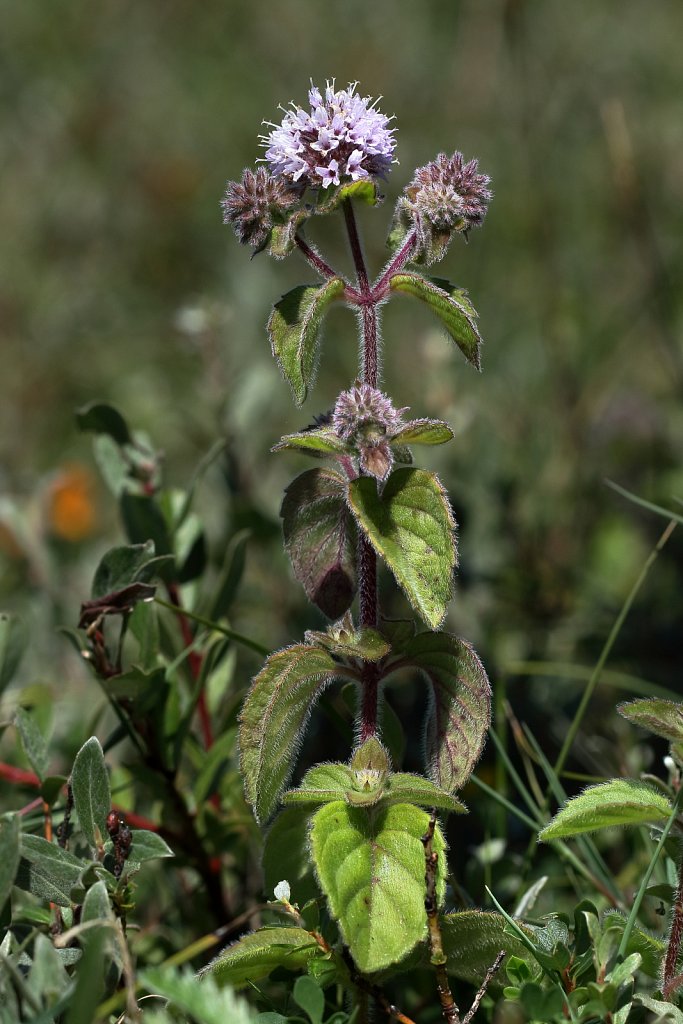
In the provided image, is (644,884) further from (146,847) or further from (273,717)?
(146,847)

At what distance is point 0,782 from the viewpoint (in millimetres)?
2135

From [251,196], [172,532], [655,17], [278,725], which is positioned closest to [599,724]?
[172,532]

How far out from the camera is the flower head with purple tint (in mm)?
1483

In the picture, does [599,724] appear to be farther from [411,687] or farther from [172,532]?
[172,532]

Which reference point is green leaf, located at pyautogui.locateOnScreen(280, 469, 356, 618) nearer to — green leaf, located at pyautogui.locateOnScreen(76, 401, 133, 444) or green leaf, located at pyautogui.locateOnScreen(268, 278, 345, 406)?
green leaf, located at pyautogui.locateOnScreen(268, 278, 345, 406)

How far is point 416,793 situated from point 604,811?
0.24 m

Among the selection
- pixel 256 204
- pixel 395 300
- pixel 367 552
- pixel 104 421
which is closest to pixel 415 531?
pixel 367 552

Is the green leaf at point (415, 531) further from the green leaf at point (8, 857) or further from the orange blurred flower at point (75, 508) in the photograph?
the orange blurred flower at point (75, 508)

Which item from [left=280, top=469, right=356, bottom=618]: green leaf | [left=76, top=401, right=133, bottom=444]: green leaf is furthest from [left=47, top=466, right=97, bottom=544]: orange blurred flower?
[left=280, top=469, right=356, bottom=618]: green leaf

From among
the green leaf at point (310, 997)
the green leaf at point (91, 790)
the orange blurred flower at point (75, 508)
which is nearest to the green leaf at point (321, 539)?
the green leaf at point (91, 790)

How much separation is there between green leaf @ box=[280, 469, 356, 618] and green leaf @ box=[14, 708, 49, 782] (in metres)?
0.51

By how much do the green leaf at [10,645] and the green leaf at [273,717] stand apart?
2.30 ft

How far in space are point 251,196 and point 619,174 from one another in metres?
2.16

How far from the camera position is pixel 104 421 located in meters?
2.23
